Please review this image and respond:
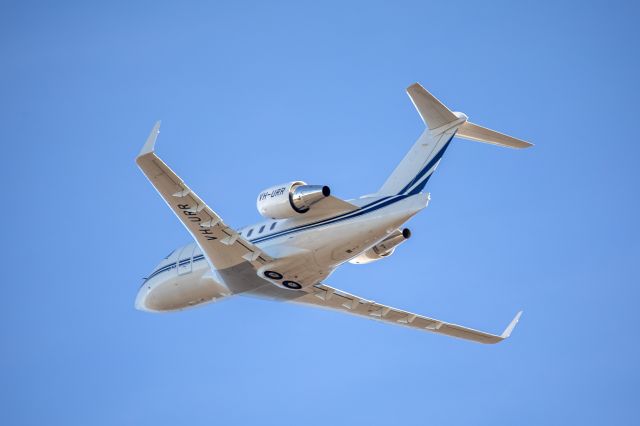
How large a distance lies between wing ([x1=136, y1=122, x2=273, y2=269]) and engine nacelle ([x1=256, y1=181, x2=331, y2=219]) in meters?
1.61

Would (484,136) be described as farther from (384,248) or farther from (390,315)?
(390,315)

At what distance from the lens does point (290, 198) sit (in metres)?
34.6

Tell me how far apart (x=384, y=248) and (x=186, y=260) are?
7.58 m

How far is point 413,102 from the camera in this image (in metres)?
35.6

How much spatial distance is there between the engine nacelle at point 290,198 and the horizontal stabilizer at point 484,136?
5.62 m

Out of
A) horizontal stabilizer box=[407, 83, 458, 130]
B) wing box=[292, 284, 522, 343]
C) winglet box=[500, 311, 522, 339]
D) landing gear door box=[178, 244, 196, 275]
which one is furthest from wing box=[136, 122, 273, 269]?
winglet box=[500, 311, 522, 339]

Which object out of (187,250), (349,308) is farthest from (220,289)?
(349,308)

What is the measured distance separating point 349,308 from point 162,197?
10058 millimetres

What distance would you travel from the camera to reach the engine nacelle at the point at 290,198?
3441 cm

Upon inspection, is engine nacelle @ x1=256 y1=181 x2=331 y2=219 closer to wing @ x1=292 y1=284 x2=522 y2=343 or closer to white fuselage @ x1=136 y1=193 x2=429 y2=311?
white fuselage @ x1=136 y1=193 x2=429 y2=311

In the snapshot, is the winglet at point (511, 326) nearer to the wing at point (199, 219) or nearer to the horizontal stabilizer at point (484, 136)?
the horizontal stabilizer at point (484, 136)

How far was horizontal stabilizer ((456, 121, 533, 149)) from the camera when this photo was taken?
120 ft

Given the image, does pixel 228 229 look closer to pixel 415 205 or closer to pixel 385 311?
pixel 415 205

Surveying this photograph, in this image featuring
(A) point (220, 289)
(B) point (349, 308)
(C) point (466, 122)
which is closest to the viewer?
(C) point (466, 122)
